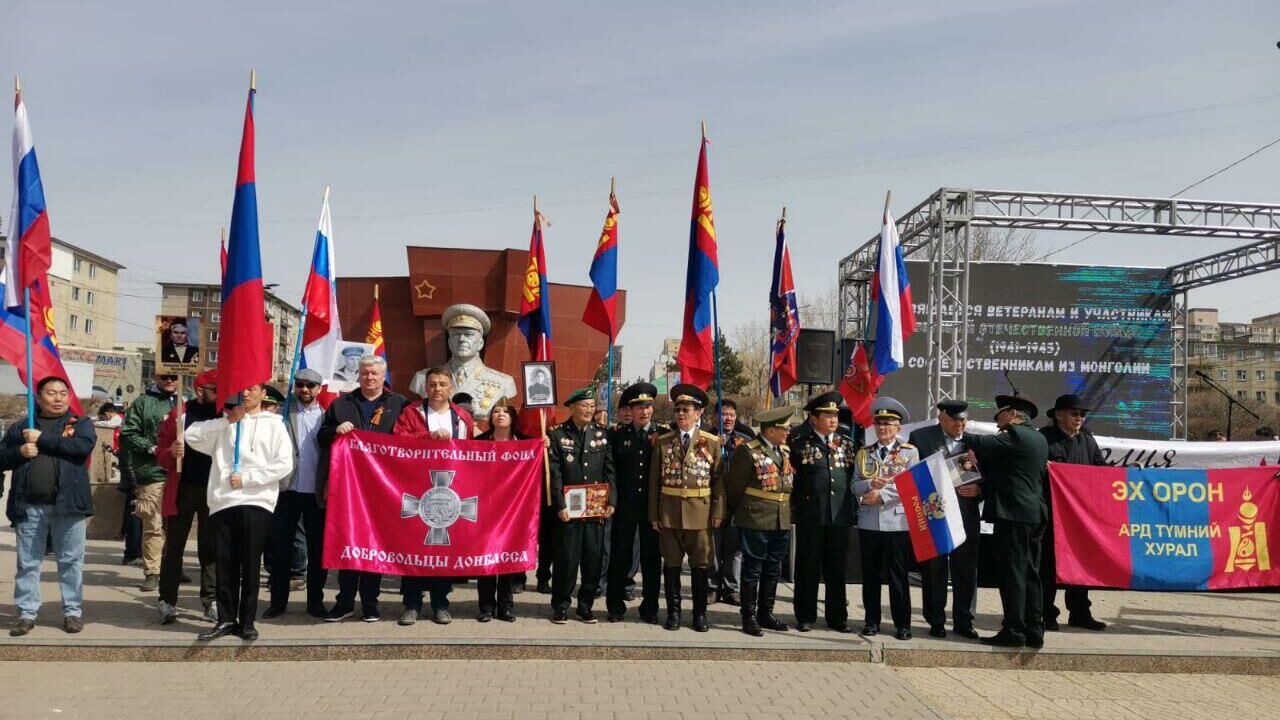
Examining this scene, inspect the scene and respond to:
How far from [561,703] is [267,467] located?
2.64m

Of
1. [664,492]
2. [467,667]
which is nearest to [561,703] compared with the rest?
[467,667]

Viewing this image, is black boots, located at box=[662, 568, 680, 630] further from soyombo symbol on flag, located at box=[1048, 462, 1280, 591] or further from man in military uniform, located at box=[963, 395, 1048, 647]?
soyombo symbol on flag, located at box=[1048, 462, 1280, 591]

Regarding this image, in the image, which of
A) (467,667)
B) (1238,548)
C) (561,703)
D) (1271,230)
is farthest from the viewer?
(1271,230)

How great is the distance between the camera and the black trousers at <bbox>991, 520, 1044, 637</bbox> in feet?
21.6

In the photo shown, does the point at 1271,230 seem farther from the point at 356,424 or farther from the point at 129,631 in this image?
the point at 129,631

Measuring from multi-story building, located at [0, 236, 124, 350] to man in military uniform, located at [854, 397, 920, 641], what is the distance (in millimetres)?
66216

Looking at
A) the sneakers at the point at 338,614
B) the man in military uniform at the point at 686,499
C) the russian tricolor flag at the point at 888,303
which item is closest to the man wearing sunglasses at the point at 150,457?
the sneakers at the point at 338,614

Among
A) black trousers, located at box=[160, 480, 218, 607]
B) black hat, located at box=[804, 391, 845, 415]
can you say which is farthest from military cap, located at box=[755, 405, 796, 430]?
black trousers, located at box=[160, 480, 218, 607]

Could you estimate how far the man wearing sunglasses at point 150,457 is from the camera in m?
8.12

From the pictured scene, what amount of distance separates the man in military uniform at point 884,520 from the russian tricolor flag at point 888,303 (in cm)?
231

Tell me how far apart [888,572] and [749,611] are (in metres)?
1.09

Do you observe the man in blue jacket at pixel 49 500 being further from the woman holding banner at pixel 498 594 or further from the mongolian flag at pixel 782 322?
the mongolian flag at pixel 782 322

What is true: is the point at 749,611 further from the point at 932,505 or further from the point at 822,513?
the point at 932,505

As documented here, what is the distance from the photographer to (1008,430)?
22.5 feet
